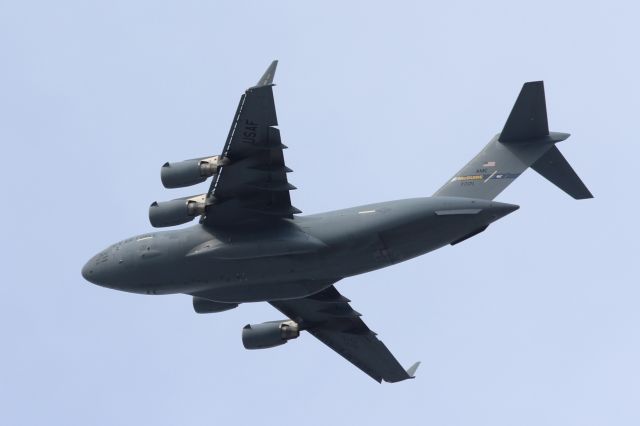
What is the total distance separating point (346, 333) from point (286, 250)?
4.79 meters

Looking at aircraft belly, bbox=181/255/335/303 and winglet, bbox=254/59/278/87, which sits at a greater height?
winglet, bbox=254/59/278/87

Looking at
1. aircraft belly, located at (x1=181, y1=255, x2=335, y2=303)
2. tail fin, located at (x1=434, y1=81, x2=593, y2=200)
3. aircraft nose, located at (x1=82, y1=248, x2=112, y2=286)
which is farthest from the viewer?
aircraft nose, located at (x1=82, y1=248, x2=112, y2=286)

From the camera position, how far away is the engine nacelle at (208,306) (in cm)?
2778

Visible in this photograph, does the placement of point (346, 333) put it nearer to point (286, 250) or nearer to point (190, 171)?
point (286, 250)

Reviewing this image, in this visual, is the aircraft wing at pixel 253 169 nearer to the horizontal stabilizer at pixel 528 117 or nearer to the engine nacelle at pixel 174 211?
the engine nacelle at pixel 174 211

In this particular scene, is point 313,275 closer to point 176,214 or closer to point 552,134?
point 176,214

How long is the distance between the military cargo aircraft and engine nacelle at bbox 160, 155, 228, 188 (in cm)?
2

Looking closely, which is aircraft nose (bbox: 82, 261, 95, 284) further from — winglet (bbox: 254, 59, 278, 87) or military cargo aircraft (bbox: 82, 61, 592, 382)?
winglet (bbox: 254, 59, 278, 87)

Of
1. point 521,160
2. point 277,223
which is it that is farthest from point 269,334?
point 521,160

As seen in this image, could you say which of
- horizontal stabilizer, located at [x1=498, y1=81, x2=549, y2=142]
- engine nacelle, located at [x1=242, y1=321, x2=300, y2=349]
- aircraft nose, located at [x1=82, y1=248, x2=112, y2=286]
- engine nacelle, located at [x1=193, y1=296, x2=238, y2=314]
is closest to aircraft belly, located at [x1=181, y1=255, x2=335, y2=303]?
engine nacelle, located at [x1=193, y1=296, x2=238, y2=314]

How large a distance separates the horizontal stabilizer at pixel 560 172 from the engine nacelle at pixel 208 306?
690 cm

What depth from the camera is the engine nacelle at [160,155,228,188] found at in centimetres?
2464

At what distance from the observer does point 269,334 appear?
29141 millimetres

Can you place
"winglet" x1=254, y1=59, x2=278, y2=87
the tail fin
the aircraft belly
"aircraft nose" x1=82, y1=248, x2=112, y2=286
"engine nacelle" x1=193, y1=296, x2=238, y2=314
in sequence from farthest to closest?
"engine nacelle" x1=193, y1=296, x2=238, y2=314
"aircraft nose" x1=82, y1=248, x2=112, y2=286
the tail fin
the aircraft belly
"winglet" x1=254, y1=59, x2=278, y2=87
